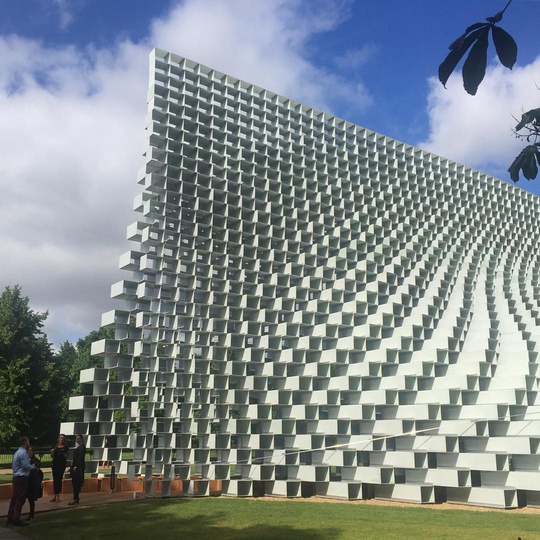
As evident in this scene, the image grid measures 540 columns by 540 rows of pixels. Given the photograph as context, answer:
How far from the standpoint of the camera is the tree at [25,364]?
26391mm

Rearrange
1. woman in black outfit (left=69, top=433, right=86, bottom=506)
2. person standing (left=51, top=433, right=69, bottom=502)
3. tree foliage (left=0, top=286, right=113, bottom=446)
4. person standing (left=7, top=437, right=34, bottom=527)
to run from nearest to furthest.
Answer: person standing (left=7, top=437, right=34, bottom=527) → woman in black outfit (left=69, top=433, right=86, bottom=506) → person standing (left=51, top=433, right=69, bottom=502) → tree foliage (left=0, top=286, right=113, bottom=446)

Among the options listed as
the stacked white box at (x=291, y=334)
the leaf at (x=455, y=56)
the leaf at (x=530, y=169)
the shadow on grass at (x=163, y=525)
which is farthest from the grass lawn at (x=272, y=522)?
the leaf at (x=455, y=56)

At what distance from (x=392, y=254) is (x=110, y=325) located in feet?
30.3

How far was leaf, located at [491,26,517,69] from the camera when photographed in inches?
91.1

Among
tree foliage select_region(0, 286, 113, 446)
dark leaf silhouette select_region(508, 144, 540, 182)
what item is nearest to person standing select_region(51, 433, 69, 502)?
dark leaf silhouette select_region(508, 144, 540, 182)

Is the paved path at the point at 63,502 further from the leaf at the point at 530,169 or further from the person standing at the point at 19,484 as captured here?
the leaf at the point at 530,169

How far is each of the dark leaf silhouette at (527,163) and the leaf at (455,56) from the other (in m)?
0.86

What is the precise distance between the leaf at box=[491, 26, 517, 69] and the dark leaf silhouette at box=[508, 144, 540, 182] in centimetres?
81

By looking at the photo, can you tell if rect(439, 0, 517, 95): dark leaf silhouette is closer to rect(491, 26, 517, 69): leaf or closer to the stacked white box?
rect(491, 26, 517, 69): leaf

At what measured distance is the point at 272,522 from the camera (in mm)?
8492

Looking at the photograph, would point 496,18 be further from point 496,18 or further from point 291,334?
point 291,334

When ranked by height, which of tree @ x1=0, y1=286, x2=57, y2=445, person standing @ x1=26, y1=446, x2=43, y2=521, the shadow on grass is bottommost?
the shadow on grass

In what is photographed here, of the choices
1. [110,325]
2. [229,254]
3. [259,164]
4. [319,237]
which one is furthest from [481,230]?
[110,325]

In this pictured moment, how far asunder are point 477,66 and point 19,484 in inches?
366
